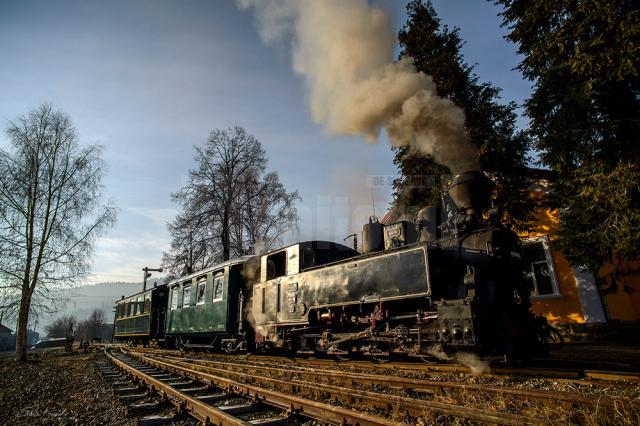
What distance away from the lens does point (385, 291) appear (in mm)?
6906

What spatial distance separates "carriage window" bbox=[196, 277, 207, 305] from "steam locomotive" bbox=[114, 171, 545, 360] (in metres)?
2.76

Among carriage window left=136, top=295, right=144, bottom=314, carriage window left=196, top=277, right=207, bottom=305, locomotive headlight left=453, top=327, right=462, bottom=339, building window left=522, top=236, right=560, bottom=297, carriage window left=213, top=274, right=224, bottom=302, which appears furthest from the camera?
carriage window left=136, top=295, right=144, bottom=314

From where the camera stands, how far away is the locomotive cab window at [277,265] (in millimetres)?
10016

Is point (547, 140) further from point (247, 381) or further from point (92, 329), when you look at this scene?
point (92, 329)

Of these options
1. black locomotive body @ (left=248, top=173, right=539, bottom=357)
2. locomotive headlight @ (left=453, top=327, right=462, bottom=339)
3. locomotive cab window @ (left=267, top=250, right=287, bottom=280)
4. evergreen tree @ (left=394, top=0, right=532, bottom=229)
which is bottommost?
locomotive headlight @ (left=453, top=327, right=462, bottom=339)

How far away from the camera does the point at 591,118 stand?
894 cm

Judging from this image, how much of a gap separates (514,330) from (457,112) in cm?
517

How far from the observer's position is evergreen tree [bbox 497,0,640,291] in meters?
7.83

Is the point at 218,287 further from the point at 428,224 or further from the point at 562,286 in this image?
the point at 562,286

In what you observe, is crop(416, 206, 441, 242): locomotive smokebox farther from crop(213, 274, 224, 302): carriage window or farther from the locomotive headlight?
crop(213, 274, 224, 302): carriage window

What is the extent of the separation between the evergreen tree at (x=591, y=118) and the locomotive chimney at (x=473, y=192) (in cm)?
331

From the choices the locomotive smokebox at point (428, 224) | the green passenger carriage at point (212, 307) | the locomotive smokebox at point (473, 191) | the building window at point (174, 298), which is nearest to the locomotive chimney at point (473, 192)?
the locomotive smokebox at point (473, 191)

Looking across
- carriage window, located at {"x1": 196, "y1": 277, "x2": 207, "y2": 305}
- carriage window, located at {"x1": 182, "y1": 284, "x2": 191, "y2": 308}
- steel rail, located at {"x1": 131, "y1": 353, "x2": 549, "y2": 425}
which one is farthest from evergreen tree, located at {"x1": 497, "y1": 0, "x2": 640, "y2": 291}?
carriage window, located at {"x1": 182, "y1": 284, "x2": 191, "y2": 308}

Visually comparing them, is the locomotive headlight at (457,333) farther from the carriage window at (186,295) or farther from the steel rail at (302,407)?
the carriage window at (186,295)
